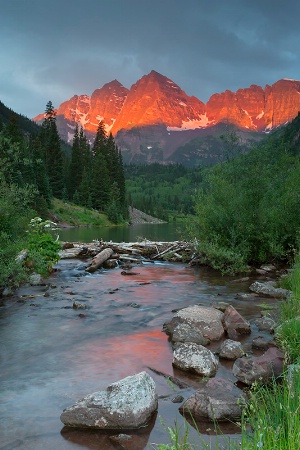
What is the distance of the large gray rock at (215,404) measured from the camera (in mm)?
6159

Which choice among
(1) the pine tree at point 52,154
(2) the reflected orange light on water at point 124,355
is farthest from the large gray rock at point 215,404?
(1) the pine tree at point 52,154

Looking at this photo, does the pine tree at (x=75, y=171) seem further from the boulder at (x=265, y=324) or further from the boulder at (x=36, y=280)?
the boulder at (x=265, y=324)

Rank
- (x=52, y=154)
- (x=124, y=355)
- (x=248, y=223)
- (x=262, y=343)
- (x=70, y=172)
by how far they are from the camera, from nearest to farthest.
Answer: (x=124, y=355), (x=262, y=343), (x=248, y=223), (x=52, y=154), (x=70, y=172)

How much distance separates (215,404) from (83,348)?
4.46 metres

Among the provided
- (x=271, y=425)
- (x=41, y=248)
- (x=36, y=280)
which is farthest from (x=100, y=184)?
(x=271, y=425)

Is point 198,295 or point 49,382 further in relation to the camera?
point 198,295

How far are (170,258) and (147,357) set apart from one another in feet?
65.1

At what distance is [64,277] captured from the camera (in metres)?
20.8

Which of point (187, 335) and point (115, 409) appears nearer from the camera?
point (115, 409)

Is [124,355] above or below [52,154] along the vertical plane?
below

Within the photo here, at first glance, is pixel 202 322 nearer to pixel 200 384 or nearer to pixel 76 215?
pixel 200 384

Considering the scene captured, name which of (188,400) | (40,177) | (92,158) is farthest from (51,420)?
(92,158)

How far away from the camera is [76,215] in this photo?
91.9m

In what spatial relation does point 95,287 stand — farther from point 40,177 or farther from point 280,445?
point 40,177
